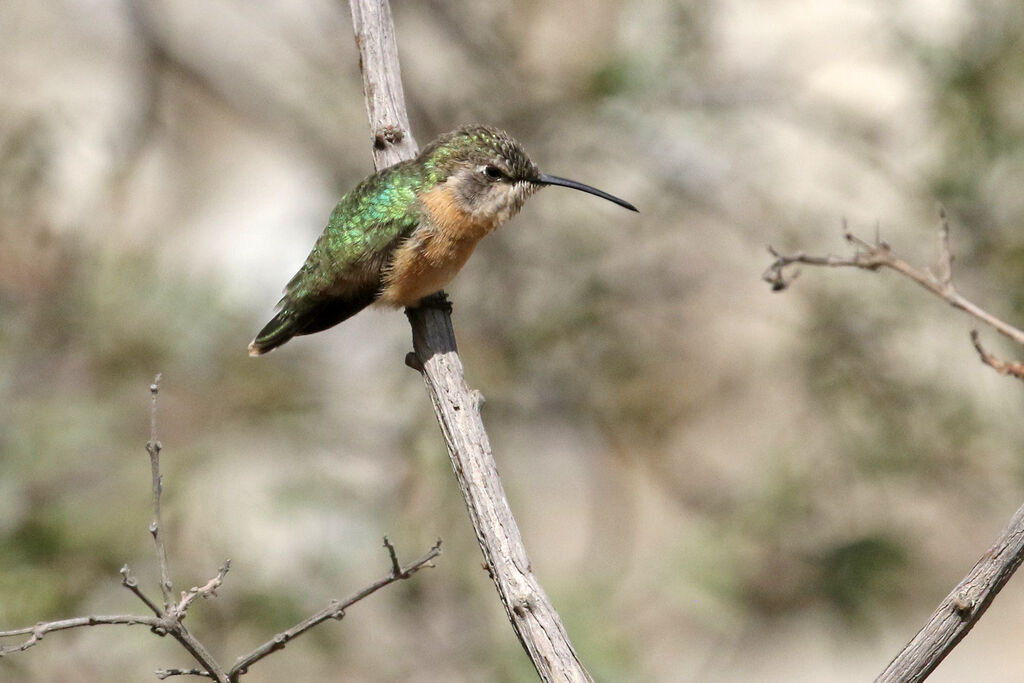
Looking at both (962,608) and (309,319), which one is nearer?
(962,608)

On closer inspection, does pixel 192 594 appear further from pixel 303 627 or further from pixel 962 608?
pixel 962 608

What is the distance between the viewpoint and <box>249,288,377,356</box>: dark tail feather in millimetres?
4086

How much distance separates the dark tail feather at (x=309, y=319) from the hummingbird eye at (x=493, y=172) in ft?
1.94

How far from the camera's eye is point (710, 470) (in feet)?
27.7

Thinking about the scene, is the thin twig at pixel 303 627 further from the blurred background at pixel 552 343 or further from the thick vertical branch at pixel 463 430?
the blurred background at pixel 552 343

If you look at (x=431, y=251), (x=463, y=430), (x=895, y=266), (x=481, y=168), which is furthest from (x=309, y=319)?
(x=895, y=266)

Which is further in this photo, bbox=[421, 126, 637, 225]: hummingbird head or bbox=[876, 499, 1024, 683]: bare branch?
bbox=[421, 126, 637, 225]: hummingbird head

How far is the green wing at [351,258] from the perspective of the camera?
3.92 meters

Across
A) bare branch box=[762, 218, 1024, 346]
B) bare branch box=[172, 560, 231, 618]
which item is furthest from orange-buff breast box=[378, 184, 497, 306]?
bare branch box=[172, 560, 231, 618]

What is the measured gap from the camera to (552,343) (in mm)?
7051

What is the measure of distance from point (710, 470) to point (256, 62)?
4.80 meters

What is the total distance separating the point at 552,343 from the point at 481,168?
10.6 ft

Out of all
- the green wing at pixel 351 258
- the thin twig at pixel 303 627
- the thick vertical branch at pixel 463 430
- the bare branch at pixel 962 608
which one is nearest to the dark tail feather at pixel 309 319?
the green wing at pixel 351 258

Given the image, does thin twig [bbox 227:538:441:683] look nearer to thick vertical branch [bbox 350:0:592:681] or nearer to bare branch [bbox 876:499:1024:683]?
thick vertical branch [bbox 350:0:592:681]
